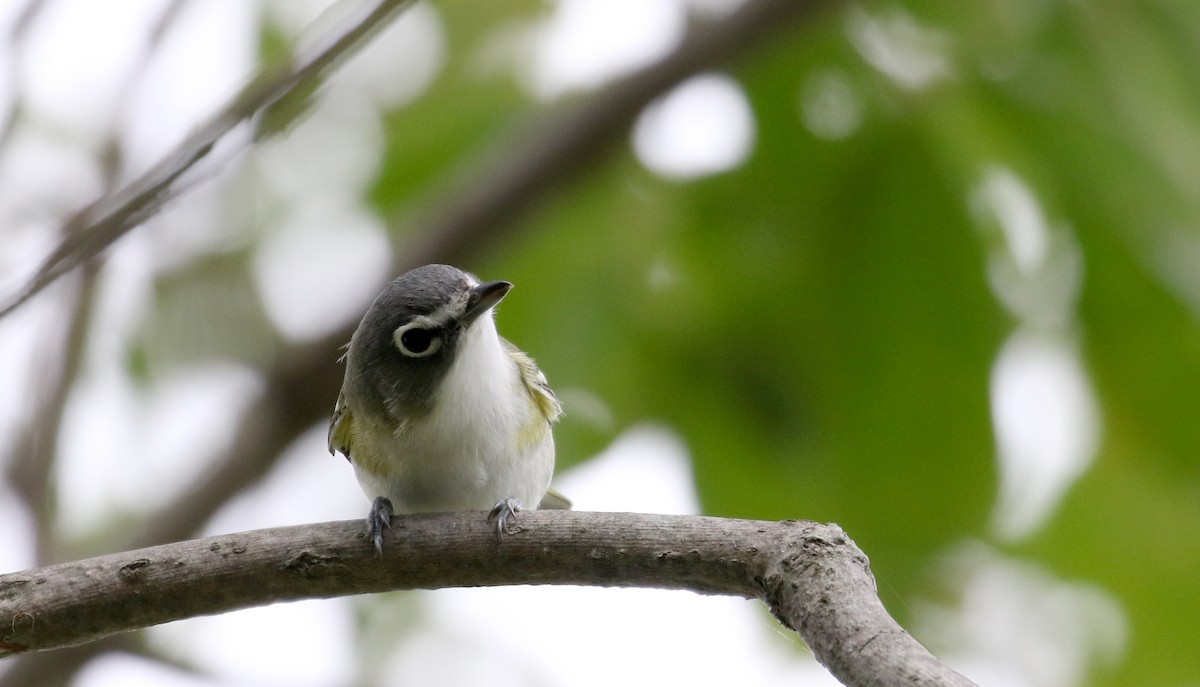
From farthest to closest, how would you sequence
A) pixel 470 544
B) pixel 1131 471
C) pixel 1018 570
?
pixel 1018 570
pixel 1131 471
pixel 470 544

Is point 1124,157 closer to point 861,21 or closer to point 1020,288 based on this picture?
point 1020,288

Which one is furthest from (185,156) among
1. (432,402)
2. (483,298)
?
(432,402)

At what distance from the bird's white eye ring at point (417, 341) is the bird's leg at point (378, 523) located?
2.44ft

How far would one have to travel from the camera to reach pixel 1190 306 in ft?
13.8

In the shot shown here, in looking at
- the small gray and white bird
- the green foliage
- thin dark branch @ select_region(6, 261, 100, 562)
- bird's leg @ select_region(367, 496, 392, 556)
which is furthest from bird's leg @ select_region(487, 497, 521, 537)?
thin dark branch @ select_region(6, 261, 100, 562)

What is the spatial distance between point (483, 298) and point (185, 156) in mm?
2072

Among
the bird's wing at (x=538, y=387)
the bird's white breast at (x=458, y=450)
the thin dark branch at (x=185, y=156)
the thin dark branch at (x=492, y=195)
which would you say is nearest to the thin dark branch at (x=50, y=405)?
the thin dark branch at (x=492, y=195)

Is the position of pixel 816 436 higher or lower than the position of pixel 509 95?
lower

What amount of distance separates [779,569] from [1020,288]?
2.44m

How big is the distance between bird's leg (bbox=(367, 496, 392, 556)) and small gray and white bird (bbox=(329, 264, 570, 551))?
64 cm

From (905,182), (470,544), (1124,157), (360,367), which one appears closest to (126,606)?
(470,544)

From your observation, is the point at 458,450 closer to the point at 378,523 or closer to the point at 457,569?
the point at 378,523

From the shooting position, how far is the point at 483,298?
13.4ft

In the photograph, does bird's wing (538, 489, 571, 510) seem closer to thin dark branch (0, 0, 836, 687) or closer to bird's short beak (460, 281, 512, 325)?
thin dark branch (0, 0, 836, 687)
